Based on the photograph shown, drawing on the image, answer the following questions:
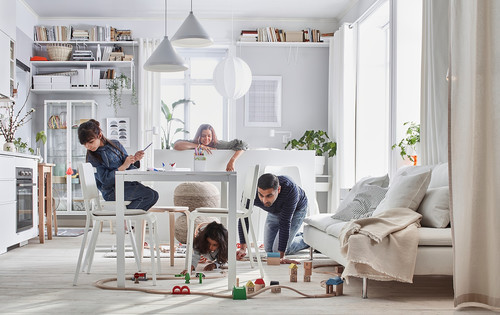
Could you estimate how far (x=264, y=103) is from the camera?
8.23 metres

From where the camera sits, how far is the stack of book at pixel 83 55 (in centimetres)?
786

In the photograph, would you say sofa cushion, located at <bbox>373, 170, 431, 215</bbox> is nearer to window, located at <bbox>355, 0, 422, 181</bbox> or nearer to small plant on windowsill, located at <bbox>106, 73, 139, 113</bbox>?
window, located at <bbox>355, 0, 422, 181</bbox>

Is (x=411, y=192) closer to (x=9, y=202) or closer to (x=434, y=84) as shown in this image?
(x=434, y=84)

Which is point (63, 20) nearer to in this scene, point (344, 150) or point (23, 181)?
point (23, 181)

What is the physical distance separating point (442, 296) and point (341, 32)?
4.83 m

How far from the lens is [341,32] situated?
24.6ft

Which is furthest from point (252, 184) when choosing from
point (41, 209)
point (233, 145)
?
point (41, 209)

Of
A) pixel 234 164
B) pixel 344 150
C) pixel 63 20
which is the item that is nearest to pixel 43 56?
pixel 63 20

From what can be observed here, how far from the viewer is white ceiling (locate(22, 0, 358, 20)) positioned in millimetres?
7457

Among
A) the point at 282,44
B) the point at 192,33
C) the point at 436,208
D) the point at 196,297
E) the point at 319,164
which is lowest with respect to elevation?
the point at 196,297

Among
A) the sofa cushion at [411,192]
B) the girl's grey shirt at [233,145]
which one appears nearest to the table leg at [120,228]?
the sofa cushion at [411,192]

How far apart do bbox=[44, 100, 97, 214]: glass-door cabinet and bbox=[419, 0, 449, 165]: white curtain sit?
4740 mm

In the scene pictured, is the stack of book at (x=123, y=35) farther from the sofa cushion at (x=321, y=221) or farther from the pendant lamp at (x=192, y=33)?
the sofa cushion at (x=321, y=221)

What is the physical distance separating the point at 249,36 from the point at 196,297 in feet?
18.0
